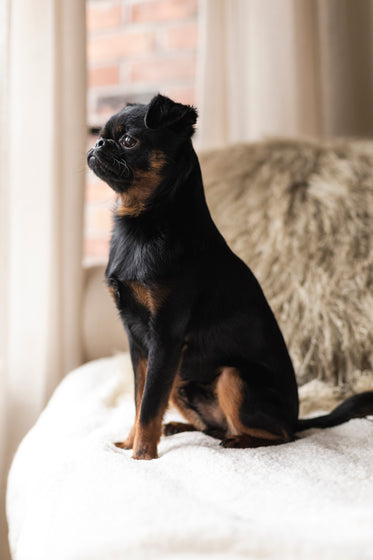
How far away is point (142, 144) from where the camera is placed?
78 cm

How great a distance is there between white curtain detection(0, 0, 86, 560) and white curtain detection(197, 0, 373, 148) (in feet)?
2.28

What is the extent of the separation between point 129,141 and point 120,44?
1.61m

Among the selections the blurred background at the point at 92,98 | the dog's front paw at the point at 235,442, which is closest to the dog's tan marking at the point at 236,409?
the dog's front paw at the point at 235,442

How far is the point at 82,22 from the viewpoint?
1329mm

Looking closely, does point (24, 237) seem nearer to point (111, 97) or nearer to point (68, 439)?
point (68, 439)

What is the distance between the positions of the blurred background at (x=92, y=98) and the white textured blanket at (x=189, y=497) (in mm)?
Answer: 351

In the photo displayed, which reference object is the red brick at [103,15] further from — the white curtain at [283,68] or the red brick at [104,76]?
the white curtain at [283,68]

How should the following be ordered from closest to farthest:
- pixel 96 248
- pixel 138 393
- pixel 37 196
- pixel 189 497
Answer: pixel 189 497, pixel 138 393, pixel 37 196, pixel 96 248

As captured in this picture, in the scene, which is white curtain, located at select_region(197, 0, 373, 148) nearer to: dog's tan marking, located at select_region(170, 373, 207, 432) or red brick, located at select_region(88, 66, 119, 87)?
red brick, located at select_region(88, 66, 119, 87)

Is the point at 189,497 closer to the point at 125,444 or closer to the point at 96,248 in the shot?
the point at 125,444

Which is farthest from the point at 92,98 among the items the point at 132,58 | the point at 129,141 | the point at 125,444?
the point at 125,444

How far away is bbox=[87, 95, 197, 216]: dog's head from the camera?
77 centimetres

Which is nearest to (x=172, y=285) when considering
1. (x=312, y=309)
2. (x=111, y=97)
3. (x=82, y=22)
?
(x=312, y=309)

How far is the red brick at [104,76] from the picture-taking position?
2217mm
